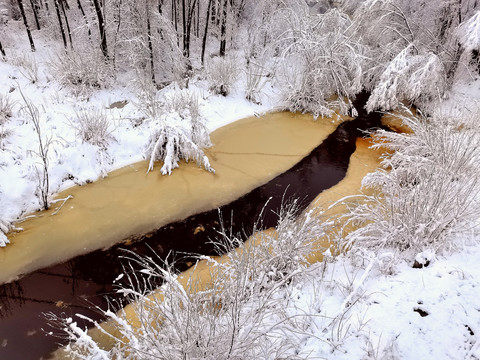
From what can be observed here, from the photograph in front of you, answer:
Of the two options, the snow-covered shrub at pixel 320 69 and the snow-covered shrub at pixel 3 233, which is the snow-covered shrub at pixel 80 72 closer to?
the snow-covered shrub at pixel 3 233

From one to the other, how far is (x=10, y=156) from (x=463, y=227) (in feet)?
20.9

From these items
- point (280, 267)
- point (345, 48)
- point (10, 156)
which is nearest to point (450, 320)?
point (280, 267)

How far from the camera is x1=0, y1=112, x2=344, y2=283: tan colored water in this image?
4297 mm

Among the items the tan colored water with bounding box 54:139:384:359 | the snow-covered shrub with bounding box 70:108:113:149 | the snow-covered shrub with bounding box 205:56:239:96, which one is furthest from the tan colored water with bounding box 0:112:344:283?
the snow-covered shrub with bounding box 205:56:239:96

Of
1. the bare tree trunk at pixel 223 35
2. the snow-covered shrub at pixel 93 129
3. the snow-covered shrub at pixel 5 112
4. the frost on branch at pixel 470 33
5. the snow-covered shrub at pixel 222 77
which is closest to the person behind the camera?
the snow-covered shrub at pixel 5 112

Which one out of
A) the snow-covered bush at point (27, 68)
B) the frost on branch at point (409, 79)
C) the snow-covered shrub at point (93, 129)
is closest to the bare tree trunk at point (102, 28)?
the snow-covered bush at point (27, 68)

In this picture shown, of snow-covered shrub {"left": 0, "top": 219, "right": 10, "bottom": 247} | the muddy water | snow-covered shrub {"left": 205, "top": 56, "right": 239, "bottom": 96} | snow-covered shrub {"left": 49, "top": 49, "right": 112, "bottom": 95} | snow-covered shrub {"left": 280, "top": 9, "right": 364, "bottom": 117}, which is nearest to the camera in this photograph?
the muddy water

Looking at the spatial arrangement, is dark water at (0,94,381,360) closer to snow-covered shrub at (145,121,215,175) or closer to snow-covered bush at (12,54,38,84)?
snow-covered shrub at (145,121,215,175)

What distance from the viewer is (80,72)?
724 cm

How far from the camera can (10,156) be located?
16.9 ft

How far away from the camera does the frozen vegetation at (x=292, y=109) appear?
2.39 m

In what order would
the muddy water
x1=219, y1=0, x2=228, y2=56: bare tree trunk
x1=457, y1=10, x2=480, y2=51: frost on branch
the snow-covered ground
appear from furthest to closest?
x1=219, y1=0, x2=228, y2=56: bare tree trunk < x1=457, y1=10, x2=480, y2=51: frost on branch < the snow-covered ground < the muddy water

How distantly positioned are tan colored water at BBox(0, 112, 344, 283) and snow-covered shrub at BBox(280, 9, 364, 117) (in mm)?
1300

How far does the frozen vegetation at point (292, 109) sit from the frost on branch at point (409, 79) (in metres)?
0.04
